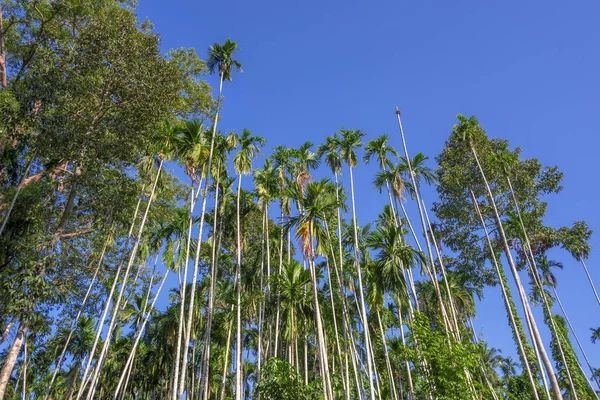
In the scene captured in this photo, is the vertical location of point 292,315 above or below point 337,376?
above

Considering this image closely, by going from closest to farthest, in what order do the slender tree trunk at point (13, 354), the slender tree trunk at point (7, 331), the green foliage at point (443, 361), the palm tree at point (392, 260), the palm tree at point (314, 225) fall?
the slender tree trunk at point (13, 354) → the green foliage at point (443, 361) → the slender tree trunk at point (7, 331) → the palm tree at point (314, 225) → the palm tree at point (392, 260)

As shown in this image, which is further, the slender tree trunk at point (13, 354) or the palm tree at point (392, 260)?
the palm tree at point (392, 260)

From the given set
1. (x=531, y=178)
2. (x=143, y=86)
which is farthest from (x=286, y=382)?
(x=531, y=178)

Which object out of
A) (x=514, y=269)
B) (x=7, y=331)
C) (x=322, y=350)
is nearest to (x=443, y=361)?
(x=322, y=350)

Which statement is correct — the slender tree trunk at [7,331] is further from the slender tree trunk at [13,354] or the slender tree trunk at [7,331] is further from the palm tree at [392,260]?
the palm tree at [392,260]

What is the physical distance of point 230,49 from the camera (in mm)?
18641

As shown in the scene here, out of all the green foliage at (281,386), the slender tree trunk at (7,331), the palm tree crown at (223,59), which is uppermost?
the palm tree crown at (223,59)

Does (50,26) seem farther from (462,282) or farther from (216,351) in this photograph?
(462,282)

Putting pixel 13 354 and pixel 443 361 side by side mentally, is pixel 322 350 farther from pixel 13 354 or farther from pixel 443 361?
pixel 13 354

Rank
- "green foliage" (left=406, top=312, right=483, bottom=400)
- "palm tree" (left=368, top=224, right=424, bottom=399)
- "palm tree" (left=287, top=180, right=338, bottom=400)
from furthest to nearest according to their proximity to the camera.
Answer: "palm tree" (left=368, top=224, right=424, bottom=399), "palm tree" (left=287, top=180, right=338, bottom=400), "green foliage" (left=406, top=312, right=483, bottom=400)

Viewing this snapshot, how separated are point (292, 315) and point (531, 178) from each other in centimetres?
1586

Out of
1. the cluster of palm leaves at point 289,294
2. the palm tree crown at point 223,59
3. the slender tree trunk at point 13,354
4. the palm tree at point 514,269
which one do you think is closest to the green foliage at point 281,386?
the cluster of palm leaves at point 289,294

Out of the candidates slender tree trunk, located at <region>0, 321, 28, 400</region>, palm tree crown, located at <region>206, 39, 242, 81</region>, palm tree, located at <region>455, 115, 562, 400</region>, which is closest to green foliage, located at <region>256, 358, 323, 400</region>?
slender tree trunk, located at <region>0, 321, 28, 400</region>

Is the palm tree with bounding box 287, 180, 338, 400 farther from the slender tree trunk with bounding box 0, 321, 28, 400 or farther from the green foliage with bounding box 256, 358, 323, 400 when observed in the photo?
the slender tree trunk with bounding box 0, 321, 28, 400
